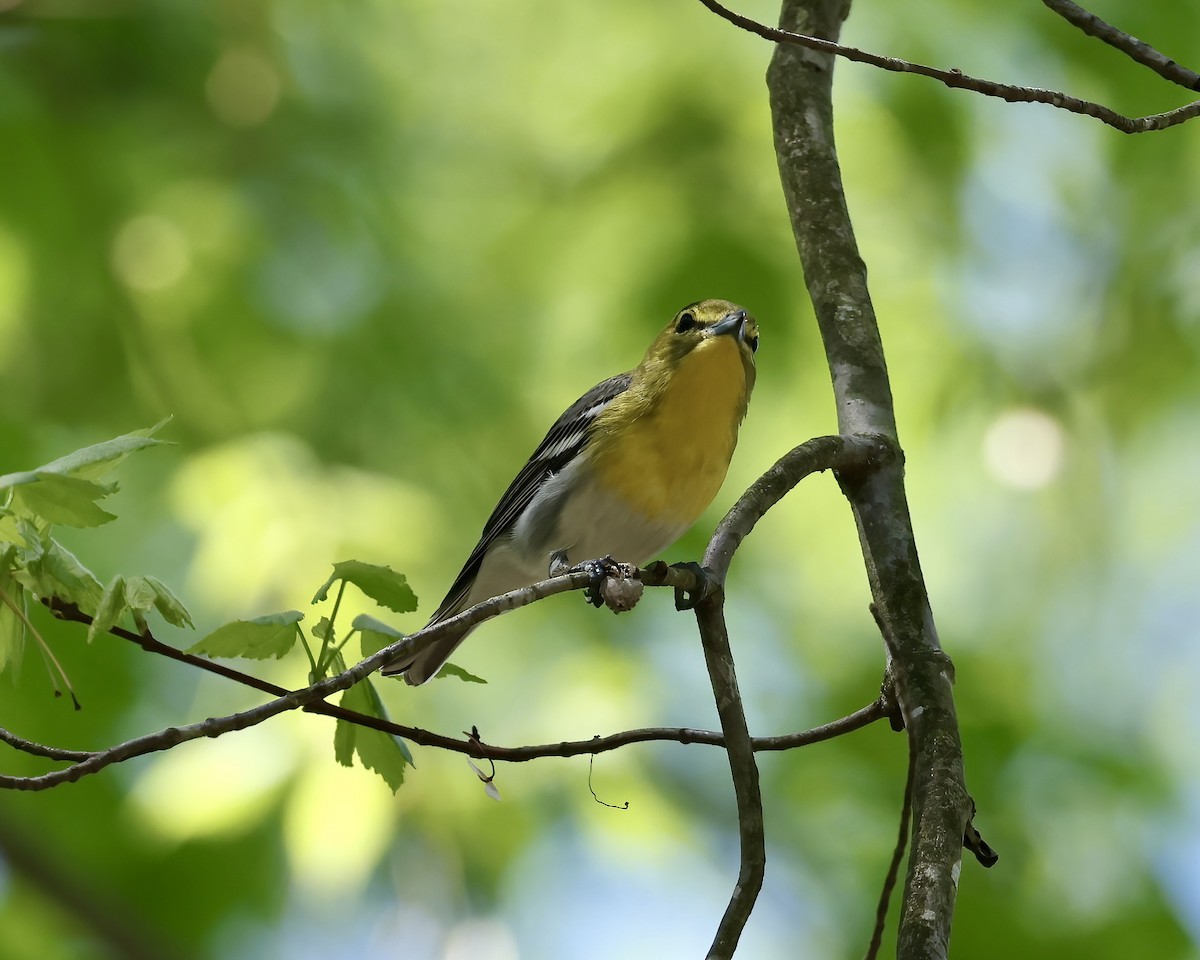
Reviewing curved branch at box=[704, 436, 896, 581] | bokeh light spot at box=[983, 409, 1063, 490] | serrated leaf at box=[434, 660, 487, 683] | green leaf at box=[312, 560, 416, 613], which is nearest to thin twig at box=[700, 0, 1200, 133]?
curved branch at box=[704, 436, 896, 581]

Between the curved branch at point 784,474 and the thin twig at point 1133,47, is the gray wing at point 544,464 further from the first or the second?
the thin twig at point 1133,47

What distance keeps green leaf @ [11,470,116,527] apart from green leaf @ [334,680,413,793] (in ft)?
2.16

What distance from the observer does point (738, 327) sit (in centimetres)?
367

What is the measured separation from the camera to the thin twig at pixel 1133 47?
2002mm

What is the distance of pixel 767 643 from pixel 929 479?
4.14 feet

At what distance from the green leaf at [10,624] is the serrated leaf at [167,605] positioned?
22 centimetres

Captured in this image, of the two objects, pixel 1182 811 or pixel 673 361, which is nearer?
pixel 673 361

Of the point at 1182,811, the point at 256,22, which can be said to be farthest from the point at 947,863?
the point at 256,22

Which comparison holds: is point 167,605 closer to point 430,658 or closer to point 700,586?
point 700,586

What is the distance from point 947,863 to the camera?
2000 millimetres

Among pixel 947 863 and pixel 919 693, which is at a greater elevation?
pixel 919 693

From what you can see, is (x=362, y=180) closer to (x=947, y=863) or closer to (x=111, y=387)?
(x=111, y=387)

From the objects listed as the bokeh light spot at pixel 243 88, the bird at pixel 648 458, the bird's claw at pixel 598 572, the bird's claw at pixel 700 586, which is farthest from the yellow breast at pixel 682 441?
the bokeh light spot at pixel 243 88

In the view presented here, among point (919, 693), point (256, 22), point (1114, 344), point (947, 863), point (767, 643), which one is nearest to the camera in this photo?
point (947, 863)
